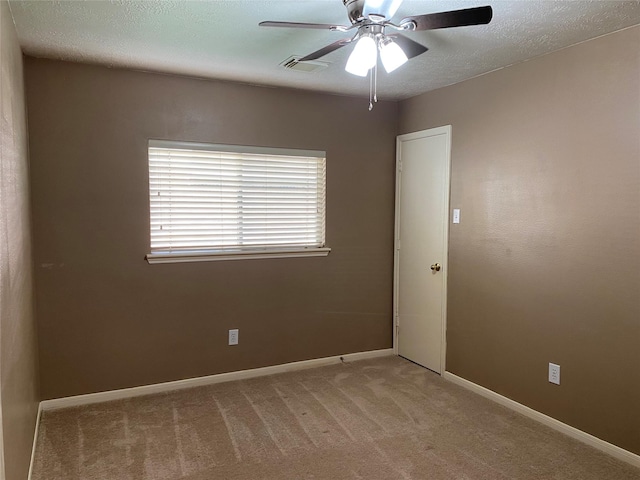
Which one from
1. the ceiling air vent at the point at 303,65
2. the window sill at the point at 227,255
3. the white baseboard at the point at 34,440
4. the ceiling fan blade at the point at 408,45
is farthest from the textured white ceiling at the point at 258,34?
the white baseboard at the point at 34,440

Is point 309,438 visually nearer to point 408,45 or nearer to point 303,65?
point 408,45

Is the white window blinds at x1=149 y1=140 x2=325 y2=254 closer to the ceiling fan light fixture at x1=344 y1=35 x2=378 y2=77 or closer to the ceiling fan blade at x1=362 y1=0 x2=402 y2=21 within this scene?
the ceiling fan light fixture at x1=344 y1=35 x2=378 y2=77

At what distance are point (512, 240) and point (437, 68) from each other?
1316 mm

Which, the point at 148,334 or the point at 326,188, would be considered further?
the point at 326,188

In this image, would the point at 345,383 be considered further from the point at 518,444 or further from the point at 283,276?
the point at 518,444

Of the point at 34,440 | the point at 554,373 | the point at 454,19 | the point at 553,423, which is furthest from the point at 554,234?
the point at 34,440

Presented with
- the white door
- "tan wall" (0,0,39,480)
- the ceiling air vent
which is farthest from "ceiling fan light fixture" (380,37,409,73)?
the white door

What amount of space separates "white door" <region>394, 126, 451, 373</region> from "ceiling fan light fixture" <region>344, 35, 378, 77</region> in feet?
5.93

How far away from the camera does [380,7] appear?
1860 millimetres

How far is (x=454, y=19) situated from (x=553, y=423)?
102 inches

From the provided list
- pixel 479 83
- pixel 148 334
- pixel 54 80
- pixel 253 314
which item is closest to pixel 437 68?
pixel 479 83

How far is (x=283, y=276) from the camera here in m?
3.95

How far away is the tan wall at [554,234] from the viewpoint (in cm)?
261

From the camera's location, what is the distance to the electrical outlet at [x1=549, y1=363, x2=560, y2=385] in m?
2.98
